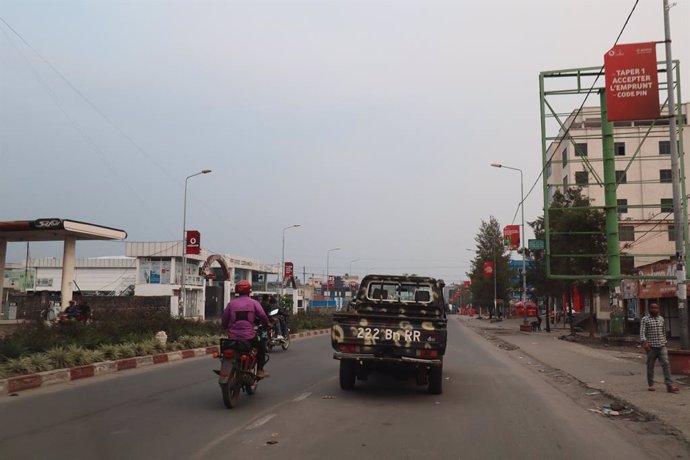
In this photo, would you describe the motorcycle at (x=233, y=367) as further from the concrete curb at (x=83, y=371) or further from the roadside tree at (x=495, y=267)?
the roadside tree at (x=495, y=267)

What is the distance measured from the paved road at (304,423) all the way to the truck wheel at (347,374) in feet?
1.15

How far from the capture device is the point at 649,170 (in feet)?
196

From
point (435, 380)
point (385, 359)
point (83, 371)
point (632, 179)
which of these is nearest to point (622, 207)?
point (435, 380)

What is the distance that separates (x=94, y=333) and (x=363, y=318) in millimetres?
8326

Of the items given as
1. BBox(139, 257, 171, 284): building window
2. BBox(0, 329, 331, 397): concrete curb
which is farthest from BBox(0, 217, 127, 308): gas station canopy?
BBox(139, 257, 171, 284): building window

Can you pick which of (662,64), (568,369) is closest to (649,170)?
(662,64)

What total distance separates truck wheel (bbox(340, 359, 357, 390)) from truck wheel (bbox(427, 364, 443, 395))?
1333mm

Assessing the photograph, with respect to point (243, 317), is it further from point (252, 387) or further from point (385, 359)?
point (385, 359)

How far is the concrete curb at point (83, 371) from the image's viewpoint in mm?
9961

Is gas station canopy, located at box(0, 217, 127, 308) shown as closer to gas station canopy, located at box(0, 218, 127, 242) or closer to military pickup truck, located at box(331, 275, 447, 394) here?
gas station canopy, located at box(0, 218, 127, 242)

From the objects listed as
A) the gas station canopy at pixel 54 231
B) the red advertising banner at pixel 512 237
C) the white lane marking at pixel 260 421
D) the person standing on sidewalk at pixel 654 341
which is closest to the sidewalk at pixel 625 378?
the person standing on sidewalk at pixel 654 341

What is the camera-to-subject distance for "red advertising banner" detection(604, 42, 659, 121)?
16.0 meters

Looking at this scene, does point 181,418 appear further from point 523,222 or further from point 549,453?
point 523,222

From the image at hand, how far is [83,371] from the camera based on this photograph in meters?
11.9
